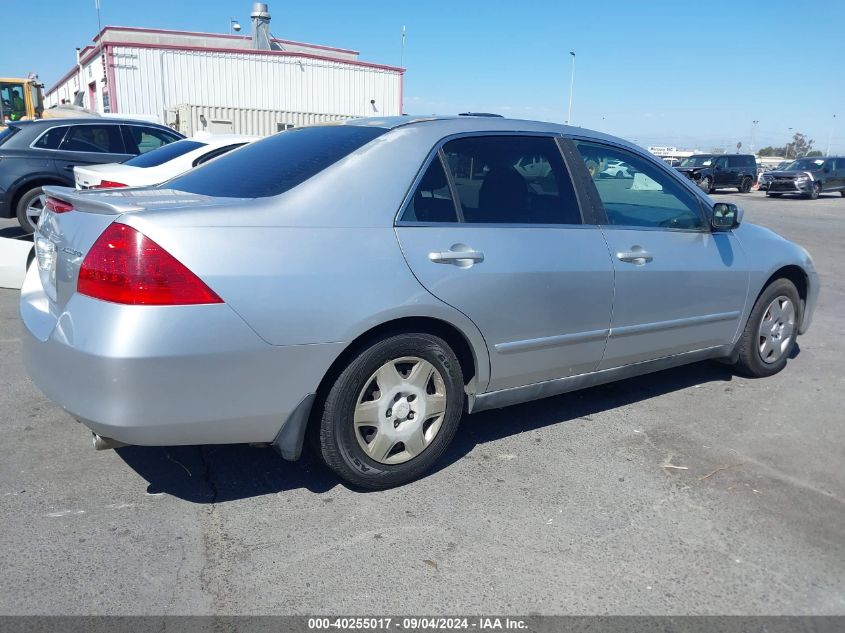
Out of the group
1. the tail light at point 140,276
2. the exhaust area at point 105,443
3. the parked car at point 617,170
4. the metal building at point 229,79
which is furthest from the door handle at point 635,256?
the metal building at point 229,79

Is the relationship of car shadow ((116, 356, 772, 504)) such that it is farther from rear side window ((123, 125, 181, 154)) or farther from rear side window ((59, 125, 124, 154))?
rear side window ((123, 125, 181, 154))

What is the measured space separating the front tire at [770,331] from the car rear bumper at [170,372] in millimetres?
3229

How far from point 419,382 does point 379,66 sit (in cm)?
3379

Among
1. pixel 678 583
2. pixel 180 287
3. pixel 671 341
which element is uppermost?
pixel 180 287

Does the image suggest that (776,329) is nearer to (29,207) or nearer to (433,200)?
(433,200)

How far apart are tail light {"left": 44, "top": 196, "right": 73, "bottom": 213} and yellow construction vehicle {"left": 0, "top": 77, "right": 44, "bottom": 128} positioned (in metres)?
23.7

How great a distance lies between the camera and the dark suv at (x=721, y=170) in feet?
98.0

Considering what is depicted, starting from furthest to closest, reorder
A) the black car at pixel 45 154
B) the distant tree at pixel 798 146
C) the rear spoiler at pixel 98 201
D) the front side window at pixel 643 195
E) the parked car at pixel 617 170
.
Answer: the distant tree at pixel 798 146, the black car at pixel 45 154, the parked car at pixel 617 170, the front side window at pixel 643 195, the rear spoiler at pixel 98 201

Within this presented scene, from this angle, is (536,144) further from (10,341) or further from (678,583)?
(10,341)

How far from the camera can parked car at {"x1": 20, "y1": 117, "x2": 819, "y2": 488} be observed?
2.63 meters

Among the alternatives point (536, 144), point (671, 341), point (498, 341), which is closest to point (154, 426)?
point (498, 341)

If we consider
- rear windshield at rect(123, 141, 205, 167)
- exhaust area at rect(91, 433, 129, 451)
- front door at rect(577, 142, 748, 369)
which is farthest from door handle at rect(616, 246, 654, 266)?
rear windshield at rect(123, 141, 205, 167)

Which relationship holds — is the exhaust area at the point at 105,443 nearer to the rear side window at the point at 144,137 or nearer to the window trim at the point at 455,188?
the window trim at the point at 455,188

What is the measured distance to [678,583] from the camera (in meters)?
2.67
